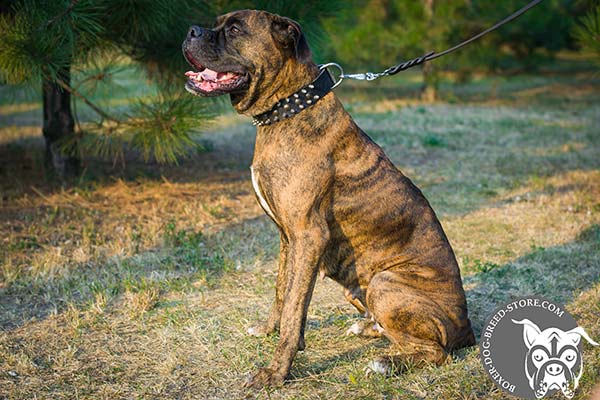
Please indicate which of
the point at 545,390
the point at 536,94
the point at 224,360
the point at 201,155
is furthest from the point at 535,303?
the point at 536,94

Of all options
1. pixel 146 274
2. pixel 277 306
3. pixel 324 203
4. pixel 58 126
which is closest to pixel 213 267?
pixel 146 274

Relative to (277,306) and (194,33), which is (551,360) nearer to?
(277,306)

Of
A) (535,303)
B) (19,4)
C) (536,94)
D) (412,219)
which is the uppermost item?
(19,4)

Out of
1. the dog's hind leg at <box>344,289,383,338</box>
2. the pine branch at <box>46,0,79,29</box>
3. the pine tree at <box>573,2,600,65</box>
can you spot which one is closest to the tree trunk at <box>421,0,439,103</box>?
the pine tree at <box>573,2,600,65</box>

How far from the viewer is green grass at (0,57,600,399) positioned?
2939mm

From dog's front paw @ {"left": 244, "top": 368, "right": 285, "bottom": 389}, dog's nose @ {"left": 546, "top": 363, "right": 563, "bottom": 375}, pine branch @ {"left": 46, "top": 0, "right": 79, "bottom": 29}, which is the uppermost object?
pine branch @ {"left": 46, "top": 0, "right": 79, "bottom": 29}

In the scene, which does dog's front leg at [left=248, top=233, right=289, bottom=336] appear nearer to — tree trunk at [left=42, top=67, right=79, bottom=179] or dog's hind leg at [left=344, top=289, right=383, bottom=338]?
dog's hind leg at [left=344, top=289, right=383, bottom=338]

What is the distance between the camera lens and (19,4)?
171 inches

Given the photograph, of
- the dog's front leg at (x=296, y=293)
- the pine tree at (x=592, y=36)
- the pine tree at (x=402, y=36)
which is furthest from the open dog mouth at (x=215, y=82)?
the pine tree at (x=402, y=36)

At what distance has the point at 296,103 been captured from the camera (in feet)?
9.50

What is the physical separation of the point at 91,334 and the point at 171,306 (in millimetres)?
491

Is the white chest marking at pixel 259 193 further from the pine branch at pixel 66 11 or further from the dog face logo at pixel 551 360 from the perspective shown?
the pine branch at pixel 66 11

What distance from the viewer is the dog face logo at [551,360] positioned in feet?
8.92

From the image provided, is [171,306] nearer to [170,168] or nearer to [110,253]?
[110,253]
